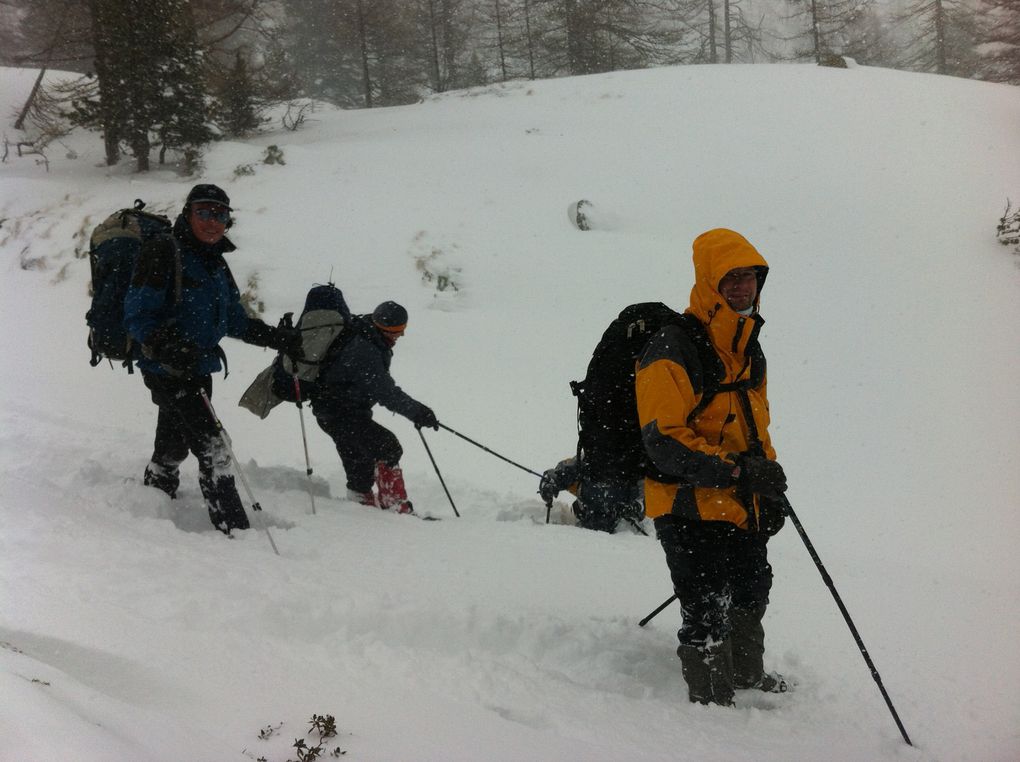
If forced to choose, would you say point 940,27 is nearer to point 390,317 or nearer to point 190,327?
point 390,317

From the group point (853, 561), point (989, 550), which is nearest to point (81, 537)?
point (853, 561)

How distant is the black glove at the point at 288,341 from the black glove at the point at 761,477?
11.6 ft

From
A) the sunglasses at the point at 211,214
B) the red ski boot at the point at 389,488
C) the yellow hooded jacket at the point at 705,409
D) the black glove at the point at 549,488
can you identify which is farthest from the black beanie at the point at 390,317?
the yellow hooded jacket at the point at 705,409

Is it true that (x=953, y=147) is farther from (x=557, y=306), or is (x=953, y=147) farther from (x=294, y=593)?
(x=294, y=593)

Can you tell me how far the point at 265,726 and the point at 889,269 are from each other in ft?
39.7

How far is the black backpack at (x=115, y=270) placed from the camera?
169 inches

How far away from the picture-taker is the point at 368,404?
5539 mm

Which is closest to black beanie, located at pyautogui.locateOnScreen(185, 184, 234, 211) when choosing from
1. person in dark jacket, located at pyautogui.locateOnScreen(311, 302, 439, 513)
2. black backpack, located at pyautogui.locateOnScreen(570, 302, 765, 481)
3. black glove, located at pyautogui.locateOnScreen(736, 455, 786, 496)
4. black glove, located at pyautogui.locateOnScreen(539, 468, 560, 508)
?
person in dark jacket, located at pyautogui.locateOnScreen(311, 302, 439, 513)

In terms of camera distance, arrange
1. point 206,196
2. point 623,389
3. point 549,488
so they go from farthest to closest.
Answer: point 549,488 < point 206,196 < point 623,389

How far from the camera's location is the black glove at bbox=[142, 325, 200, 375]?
4.06m

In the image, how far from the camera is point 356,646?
10.3 ft

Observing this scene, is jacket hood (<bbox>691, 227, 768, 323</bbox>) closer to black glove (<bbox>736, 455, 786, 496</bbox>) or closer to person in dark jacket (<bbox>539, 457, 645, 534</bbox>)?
black glove (<bbox>736, 455, 786, 496</bbox>)

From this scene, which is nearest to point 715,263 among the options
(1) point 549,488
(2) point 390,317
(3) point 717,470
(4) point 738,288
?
(4) point 738,288

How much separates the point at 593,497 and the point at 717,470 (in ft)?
10.0
